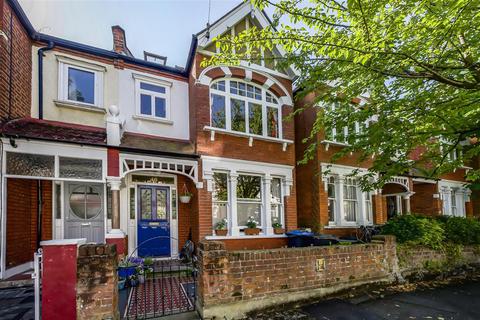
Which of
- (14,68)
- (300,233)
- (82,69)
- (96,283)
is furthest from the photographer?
(300,233)

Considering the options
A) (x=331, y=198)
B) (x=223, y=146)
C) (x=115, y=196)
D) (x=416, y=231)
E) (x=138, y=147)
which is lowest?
(x=416, y=231)

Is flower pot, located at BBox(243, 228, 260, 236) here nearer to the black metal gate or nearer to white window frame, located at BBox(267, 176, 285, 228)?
white window frame, located at BBox(267, 176, 285, 228)

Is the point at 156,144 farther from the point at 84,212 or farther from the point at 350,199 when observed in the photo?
the point at 350,199

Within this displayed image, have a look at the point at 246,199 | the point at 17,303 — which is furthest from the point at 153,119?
the point at 17,303

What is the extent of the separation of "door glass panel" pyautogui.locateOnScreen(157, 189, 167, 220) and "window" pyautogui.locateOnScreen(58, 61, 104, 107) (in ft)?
11.3

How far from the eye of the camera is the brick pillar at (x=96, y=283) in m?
3.88

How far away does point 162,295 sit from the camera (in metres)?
5.11

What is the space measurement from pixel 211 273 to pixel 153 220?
17.9 ft

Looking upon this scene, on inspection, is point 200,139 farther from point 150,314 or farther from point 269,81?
point 150,314

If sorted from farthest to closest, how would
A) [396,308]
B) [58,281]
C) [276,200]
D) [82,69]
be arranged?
[276,200]
[82,69]
[396,308]
[58,281]

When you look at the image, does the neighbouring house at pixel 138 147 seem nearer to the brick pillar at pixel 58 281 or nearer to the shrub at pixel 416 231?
the brick pillar at pixel 58 281

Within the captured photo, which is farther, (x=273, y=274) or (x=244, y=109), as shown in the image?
(x=244, y=109)

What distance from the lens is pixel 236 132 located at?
9953 millimetres

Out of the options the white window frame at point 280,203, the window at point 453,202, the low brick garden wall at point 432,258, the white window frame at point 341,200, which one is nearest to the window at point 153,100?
the white window frame at point 280,203
